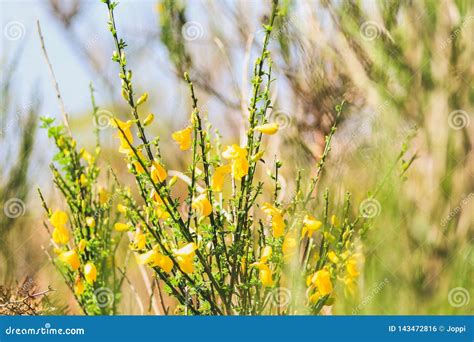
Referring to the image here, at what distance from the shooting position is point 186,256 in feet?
2.16

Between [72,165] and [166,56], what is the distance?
347mm

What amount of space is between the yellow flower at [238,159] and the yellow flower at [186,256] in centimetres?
9

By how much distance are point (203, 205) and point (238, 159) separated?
0.21 feet

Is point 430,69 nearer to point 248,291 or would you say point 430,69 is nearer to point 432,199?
point 432,199

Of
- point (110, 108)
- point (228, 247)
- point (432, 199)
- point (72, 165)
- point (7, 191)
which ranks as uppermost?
point (110, 108)

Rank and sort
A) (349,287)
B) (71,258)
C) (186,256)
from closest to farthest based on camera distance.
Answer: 1. (349,287)
2. (186,256)
3. (71,258)

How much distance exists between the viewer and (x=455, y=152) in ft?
1.40

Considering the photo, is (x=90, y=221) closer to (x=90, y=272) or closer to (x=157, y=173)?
(x=90, y=272)

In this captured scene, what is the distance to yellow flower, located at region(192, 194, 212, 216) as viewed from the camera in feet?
2.18

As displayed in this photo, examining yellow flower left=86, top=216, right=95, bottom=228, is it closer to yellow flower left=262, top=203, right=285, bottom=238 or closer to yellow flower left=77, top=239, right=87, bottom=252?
yellow flower left=77, top=239, right=87, bottom=252

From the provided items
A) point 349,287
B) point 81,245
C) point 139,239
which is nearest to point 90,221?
point 81,245
